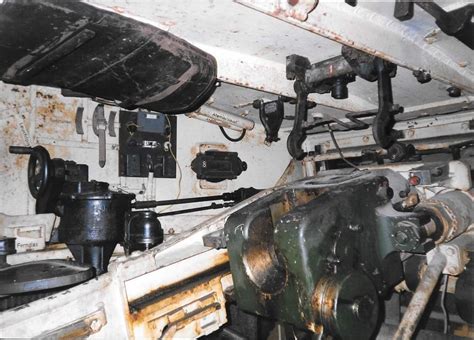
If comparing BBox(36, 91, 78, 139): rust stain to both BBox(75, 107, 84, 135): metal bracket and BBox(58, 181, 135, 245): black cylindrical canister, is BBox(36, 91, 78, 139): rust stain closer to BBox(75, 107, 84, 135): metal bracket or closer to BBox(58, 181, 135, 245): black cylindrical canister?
BBox(75, 107, 84, 135): metal bracket

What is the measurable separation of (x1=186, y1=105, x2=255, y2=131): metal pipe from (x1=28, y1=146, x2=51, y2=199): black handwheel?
0.98 m

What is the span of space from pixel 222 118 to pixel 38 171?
119cm

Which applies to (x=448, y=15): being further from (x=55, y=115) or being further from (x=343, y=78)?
(x=55, y=115)

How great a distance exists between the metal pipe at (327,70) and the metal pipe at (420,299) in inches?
33.0

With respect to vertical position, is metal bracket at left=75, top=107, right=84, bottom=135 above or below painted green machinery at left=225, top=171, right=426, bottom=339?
above

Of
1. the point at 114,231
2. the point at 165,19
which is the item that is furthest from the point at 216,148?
the point at 165,19

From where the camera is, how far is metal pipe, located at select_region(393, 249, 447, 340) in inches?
44.1

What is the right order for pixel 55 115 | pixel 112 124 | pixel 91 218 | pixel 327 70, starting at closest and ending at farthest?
1. pixel 327 70
2. pixel 91 218
3. pixel 55 115
4. pixel 112 124

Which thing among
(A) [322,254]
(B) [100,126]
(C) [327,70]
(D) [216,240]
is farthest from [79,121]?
(A) [322,254]

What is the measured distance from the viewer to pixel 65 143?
2.09 metres

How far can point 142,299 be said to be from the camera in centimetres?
123

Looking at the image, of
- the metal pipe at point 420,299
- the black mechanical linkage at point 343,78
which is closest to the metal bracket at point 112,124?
the black mechanical linkage at point 343,78

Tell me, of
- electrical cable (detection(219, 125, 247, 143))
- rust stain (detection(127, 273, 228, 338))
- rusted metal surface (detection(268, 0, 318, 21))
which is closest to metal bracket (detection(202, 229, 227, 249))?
rust stain (detection(127, 273, 228, 338))

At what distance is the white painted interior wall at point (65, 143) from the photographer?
193 centimetres
